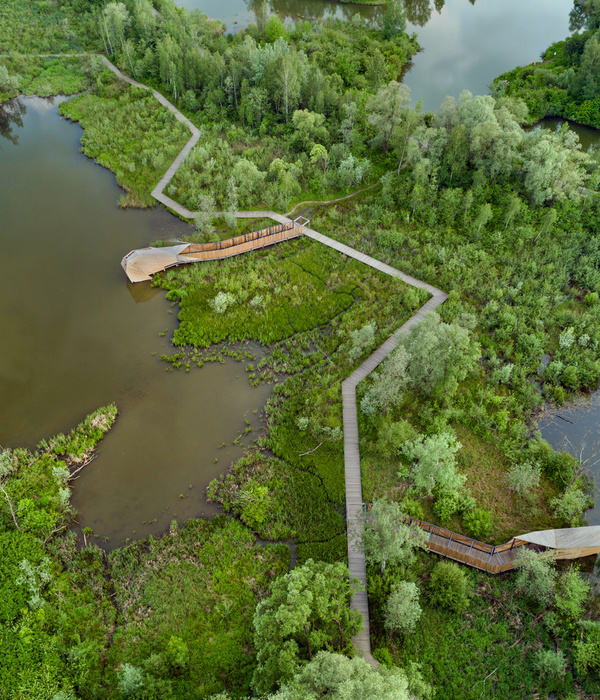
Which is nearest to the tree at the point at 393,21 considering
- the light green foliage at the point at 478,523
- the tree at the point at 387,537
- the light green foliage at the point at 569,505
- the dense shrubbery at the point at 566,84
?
the dense shrubbery at the point at 566,84

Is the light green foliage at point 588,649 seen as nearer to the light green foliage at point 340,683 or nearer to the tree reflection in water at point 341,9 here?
the light green foliage at point 340,683

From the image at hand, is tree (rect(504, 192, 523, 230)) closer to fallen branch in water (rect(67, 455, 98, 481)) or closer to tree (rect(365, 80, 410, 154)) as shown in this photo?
tree (rect(365, 80, 410, 154))

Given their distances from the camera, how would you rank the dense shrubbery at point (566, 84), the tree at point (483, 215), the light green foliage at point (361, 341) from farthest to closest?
the dense shrubbery at point (566, 84), the tree at point (483, 215), the light green foliage at point (361, 341)

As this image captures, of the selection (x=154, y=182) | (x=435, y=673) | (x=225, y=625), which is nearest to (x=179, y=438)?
(x=225, y=625)

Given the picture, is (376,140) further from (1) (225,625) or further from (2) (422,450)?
(1) (225,625)

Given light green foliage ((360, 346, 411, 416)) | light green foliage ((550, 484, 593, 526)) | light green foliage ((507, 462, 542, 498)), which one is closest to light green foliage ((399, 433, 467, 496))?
light green foliage ((507, 462, 542, 498))
